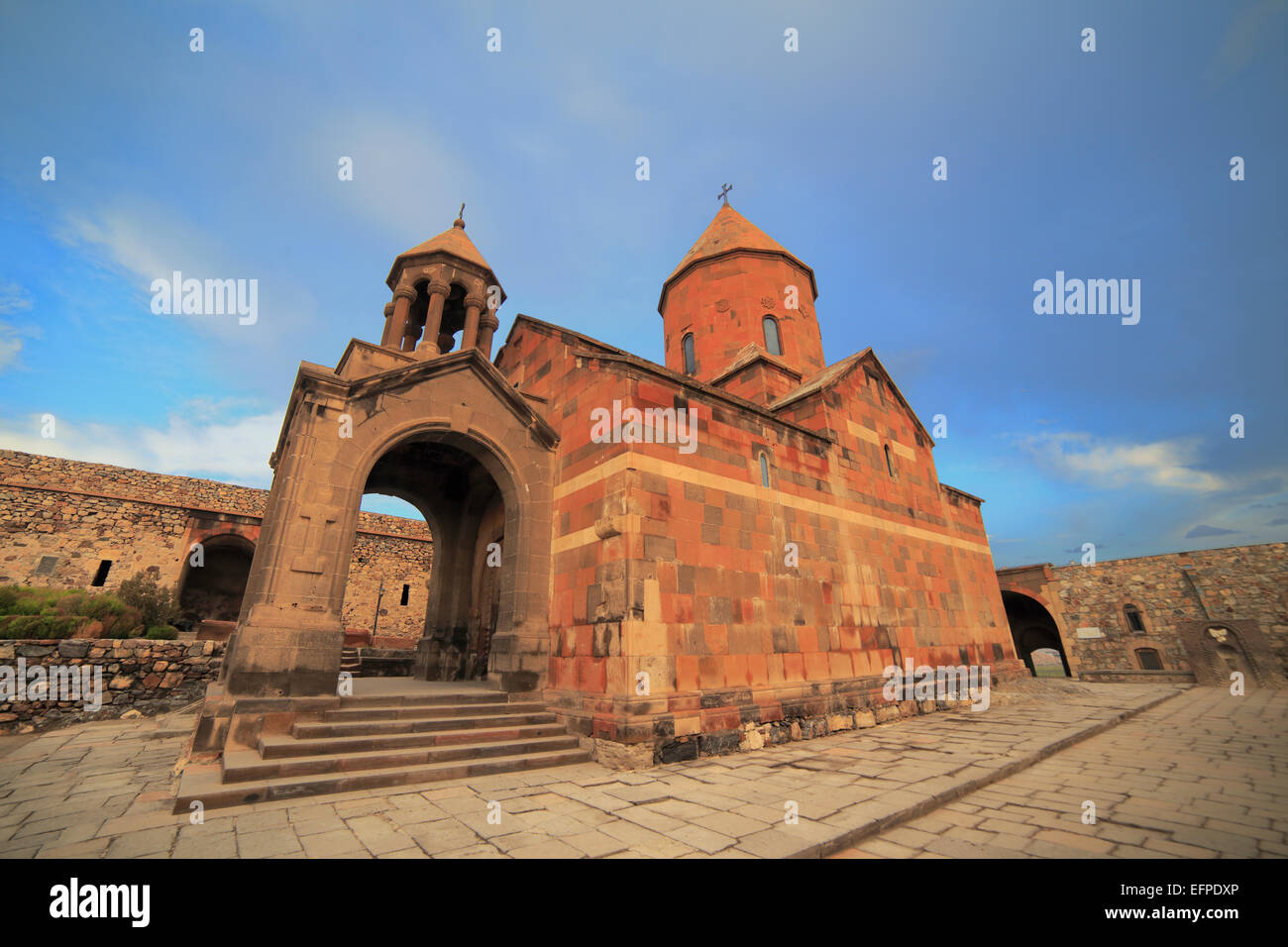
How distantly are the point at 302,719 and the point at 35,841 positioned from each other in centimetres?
235

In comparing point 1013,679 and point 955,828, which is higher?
point 955,828

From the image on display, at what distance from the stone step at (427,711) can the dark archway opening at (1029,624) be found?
25.4 metres

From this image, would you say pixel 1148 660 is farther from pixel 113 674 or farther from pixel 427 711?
pixel 113 674

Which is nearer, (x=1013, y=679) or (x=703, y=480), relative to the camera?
(x=703, y=480)

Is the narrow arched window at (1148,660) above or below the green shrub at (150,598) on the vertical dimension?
below

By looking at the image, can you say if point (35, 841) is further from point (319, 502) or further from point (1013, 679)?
point (1013, 679)

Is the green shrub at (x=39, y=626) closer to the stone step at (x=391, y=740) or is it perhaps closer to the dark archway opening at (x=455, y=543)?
the dark archway opening at (x=455, y=543)

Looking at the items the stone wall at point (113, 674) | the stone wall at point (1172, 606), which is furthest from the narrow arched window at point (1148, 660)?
the stone wall at point (113, 674)

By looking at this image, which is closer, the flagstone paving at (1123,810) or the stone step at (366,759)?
the flagstone paving at (1123,810)

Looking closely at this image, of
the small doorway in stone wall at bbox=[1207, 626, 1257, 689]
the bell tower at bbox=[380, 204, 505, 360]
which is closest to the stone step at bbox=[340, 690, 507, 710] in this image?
the bell tower at bbox=[380, 204, 505, 360]

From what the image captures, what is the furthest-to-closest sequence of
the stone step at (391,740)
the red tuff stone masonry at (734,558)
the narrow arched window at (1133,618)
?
the narrow arched window at (1133,618), the red tuff stone masonry at (734,558), the stone step at (391,740)

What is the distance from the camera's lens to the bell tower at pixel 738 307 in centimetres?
1454
